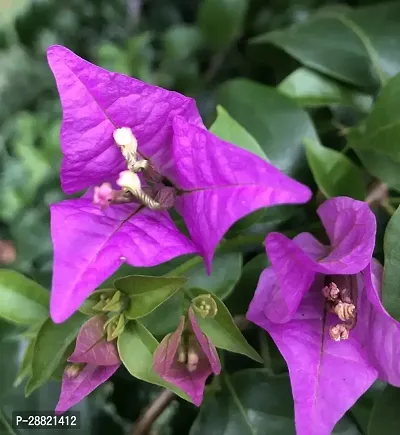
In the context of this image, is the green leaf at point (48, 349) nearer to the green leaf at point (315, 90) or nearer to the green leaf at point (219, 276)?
the green leaf at point (219, 276)

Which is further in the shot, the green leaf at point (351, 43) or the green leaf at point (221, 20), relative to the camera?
the green leaf at point (221, 20)

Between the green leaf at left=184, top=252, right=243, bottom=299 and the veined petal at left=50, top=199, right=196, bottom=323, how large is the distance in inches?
3.9

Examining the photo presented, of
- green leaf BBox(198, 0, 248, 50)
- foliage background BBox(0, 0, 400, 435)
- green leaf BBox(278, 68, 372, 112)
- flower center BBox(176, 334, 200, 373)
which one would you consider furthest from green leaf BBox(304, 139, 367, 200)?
green leaf BBox(198, 0, 248, 50)

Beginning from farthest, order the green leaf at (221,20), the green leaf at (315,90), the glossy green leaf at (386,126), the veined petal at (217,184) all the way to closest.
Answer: the green leaf at (221,20) → the green leaf at (315,90) → the glossy green leaf at (386,126) → the veined petal at (217,184)

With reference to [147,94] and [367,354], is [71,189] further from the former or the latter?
[367,354]

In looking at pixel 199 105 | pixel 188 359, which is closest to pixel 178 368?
pixel 188 359

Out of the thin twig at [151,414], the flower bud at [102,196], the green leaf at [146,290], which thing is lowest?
the thin twig at [151,414]

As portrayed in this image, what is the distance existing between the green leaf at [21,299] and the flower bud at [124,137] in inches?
5.9

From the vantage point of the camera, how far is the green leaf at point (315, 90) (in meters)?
0.69

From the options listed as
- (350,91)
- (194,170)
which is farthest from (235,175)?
(350,91)

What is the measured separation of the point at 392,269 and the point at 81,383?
0.26m

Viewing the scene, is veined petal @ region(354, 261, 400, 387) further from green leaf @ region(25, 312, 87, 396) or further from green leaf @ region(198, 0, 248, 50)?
green leaf @ region(198, 0, 248, 50)

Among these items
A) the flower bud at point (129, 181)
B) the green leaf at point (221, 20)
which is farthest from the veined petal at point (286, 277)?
the green leaf at point (221, 20)

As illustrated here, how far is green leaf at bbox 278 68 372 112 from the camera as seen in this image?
685 millimetres
